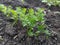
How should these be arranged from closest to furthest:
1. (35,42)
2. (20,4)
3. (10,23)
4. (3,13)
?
(35,42)
(10,23)
(3,13)
(20,4)

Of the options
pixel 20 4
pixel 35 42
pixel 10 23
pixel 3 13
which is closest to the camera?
pixel 35 42

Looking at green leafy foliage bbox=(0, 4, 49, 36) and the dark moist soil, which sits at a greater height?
green leafy foliage bbox=(0, 4, 49, 36)

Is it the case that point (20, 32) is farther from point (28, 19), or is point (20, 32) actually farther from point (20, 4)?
point (20, 4)

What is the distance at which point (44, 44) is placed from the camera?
3947 millimetres

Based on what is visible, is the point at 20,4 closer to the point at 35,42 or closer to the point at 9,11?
the point at 9,11

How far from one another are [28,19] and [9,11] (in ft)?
2.12

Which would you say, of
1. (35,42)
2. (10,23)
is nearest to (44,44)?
(35,42)

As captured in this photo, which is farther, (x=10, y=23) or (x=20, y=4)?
(x=20, y=4)

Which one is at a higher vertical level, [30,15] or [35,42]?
[30,15]

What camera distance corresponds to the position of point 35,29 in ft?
13.5

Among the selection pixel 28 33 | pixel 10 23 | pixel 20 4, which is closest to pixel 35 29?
pixel 28 33

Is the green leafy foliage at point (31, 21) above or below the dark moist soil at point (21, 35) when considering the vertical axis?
above

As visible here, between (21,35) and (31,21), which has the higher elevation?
(31,21)

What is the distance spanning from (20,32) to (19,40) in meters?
0.21
